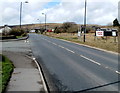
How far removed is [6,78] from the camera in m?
10.6

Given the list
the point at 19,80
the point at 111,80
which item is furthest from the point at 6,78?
the point at 111,80

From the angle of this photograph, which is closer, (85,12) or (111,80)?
(111,80)

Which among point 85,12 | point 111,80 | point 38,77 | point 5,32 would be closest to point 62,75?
point 38,77

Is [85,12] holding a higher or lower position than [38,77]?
higher

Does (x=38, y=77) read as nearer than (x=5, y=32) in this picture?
Yes

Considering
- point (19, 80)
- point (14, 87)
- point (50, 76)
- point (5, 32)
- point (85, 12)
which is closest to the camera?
point (14, 87)

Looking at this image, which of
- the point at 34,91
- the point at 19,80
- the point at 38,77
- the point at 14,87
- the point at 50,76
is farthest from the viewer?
the point at 50,76

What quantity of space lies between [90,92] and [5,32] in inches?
2096

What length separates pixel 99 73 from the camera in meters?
12.5

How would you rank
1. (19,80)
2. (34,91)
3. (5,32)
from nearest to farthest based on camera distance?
(34,91) < (19,80) < (5,32)

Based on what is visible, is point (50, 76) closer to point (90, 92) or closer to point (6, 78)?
point (6, 78)

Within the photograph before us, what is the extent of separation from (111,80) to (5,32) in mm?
51452

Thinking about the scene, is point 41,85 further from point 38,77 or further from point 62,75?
point 62,75

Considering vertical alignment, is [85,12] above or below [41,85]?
above
